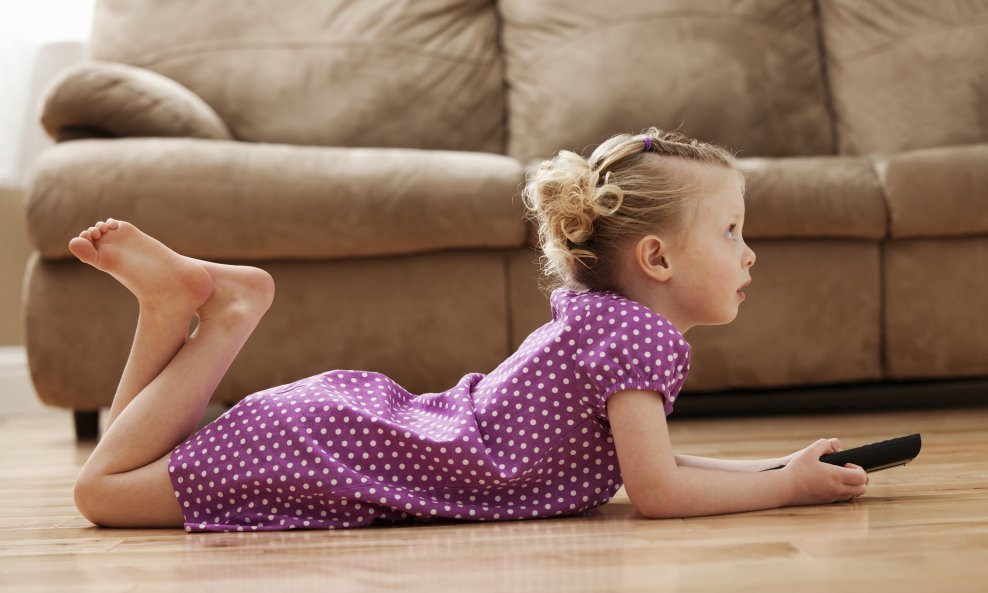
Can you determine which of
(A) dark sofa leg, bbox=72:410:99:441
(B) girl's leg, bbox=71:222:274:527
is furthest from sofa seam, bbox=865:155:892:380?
(A) dark sofa leg, bbox=72:410:99:441

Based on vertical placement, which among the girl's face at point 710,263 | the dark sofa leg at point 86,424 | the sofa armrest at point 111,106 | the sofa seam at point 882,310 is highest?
the sofa armrest at point 111,106

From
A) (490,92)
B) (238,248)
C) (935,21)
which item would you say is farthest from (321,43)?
(935,21)

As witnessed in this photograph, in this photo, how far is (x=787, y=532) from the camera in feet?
2.97

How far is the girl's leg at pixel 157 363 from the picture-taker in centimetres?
109

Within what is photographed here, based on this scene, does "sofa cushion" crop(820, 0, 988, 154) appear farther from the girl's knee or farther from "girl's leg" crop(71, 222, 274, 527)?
the girl's knee

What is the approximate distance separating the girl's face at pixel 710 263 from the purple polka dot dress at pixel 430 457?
8cm

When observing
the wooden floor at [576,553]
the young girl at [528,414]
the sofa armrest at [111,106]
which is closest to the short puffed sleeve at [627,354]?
the young girl at [528,414]

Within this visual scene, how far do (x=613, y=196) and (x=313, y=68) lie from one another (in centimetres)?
150

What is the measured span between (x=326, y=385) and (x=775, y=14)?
1792 millimetres

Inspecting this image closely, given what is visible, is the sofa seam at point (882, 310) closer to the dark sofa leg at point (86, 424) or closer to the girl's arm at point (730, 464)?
the girl's arm at point (730, 464)

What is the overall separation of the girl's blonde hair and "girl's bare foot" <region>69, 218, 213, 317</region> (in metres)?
0.40

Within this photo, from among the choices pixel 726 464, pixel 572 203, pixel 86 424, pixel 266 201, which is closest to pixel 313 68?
pixel 266 201

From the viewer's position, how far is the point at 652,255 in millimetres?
1105

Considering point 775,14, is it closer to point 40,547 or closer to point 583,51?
point 583,51
